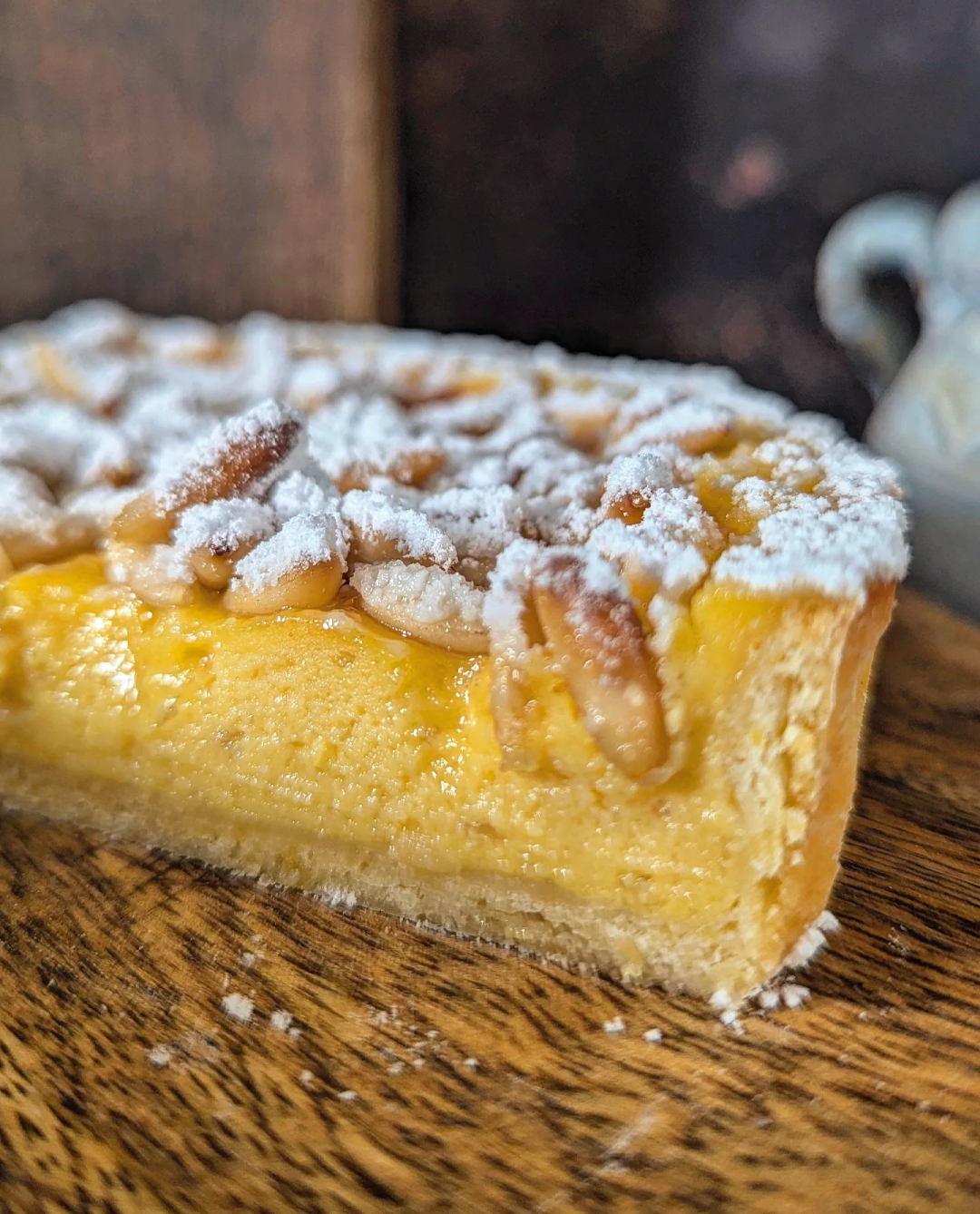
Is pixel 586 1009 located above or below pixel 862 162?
below

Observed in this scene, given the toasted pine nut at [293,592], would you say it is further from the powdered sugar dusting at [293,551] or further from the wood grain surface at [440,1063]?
the wood grain surface at [440,1063]

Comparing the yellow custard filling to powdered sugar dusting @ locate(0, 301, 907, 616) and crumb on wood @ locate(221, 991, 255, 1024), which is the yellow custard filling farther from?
crumb on wood @ locate(221, 991, 255, 1024)

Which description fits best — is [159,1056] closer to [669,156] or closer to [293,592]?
[293,592]

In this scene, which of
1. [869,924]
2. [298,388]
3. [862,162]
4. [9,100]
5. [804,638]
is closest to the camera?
[804,638]

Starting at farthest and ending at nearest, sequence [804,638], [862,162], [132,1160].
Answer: [862,162], [804,638], [132,1160]

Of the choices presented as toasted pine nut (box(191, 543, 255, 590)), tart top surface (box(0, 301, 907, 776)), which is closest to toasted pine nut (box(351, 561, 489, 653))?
tart top surface (box(0, 301, 907, 776))

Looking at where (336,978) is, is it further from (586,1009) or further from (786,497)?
(786,497)

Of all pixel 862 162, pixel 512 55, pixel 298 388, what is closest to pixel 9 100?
pixel 512 55
